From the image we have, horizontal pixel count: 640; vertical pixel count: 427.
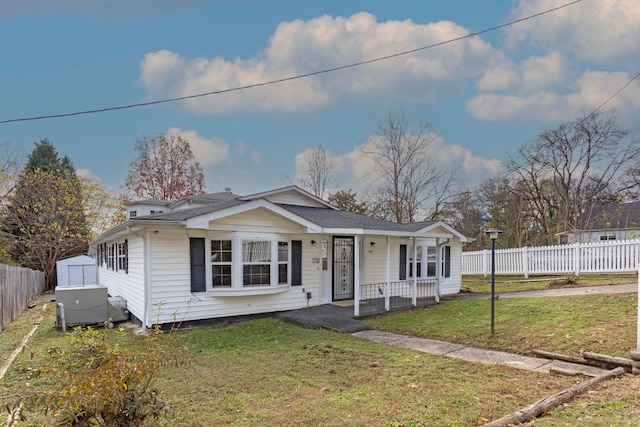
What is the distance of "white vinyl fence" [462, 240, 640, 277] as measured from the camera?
13.1 meters

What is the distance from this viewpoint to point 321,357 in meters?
6.31

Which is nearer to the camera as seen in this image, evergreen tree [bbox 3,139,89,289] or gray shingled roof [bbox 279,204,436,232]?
gray shingled roof [bbox 279,204,436,232]

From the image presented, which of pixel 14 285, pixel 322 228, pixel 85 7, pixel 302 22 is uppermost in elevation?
pixel 302 22

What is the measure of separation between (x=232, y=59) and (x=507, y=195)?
23473mm

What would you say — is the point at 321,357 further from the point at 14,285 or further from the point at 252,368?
the point at 14,285

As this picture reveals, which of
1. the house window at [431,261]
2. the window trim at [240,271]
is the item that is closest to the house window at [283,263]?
the window trim at [240,271]

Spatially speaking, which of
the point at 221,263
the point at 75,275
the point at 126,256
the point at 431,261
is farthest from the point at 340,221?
the point at 75,275

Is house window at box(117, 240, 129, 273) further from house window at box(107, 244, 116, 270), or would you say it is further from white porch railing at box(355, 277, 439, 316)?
white porch railing at box(355, 277, 439, 316)

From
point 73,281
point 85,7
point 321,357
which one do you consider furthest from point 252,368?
point 73,281

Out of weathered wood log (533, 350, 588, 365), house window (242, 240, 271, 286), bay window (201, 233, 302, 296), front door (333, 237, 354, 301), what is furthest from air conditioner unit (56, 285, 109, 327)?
weathered wood log (533, 350, 588, 365)

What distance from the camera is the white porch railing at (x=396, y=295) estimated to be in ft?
35.8

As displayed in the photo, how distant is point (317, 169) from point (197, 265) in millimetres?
19260

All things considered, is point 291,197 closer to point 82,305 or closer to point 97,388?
point 82,305

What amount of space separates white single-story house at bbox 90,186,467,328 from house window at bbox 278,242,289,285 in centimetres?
3
